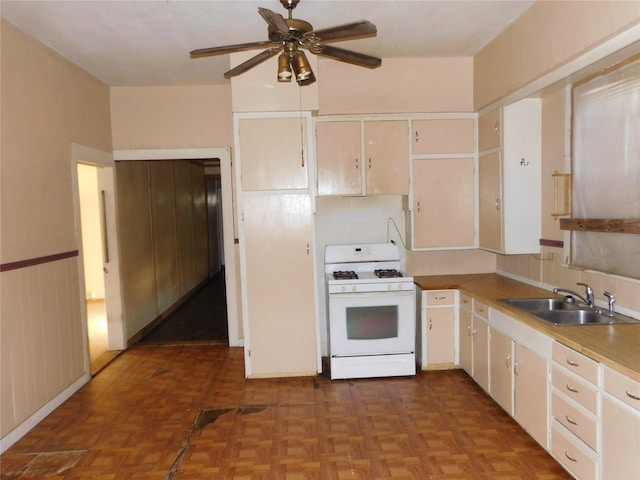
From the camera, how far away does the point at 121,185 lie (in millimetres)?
5020

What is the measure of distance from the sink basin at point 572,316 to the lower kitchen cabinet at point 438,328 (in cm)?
102

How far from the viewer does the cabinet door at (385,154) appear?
13.3 ft

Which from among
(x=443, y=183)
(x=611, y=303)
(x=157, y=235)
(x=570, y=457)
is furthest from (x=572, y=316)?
(x=157, y=235)

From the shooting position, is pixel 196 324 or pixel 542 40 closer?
pixel 542 40

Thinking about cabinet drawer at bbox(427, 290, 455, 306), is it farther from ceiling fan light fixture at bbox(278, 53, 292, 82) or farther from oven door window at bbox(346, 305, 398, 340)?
ceiling fan light fixture at bbox(278, 53, 292, 82)

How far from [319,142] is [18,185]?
7.63 ft

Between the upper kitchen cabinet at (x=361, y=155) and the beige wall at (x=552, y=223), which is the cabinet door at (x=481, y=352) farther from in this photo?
the upper kitchen cabinet at (x=361, y=155)

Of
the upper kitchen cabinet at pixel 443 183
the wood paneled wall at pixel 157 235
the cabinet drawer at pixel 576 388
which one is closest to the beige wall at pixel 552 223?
the upper kitchen cabinet at pixel 443 183

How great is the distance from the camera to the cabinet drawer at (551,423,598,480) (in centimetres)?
214

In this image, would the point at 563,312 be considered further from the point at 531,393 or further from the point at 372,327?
the point at 372,327

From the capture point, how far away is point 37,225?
330 cm

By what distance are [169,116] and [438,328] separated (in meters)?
3.47

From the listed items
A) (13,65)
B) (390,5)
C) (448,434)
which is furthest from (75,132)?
(448,434)

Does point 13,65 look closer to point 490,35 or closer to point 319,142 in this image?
point 319,142
